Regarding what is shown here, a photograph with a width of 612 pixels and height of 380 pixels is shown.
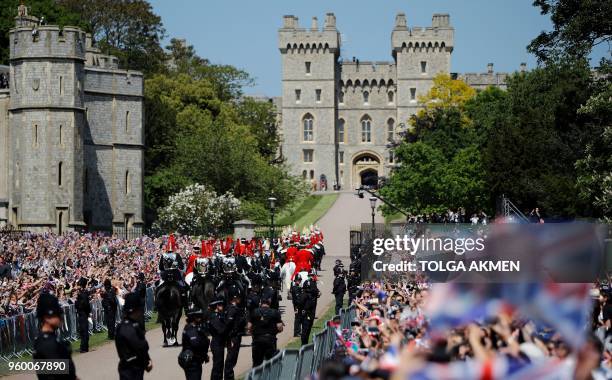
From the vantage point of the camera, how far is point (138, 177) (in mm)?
67438

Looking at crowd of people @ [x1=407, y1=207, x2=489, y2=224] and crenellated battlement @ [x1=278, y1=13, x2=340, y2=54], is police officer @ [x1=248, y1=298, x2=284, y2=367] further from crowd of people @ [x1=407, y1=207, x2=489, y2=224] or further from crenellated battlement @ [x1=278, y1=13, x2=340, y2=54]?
crenellated battlement @ [x1=278, y1=13, x2=340, y2=54]

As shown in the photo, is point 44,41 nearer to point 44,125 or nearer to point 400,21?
point 44,125

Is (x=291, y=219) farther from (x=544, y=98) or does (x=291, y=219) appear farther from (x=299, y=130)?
(x=299, y=130)

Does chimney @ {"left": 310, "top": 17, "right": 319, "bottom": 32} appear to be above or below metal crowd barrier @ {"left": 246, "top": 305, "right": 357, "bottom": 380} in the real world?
above

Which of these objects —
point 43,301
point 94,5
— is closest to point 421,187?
point 94,5

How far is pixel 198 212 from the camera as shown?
6575 cm

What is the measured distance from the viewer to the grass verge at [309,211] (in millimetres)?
77000

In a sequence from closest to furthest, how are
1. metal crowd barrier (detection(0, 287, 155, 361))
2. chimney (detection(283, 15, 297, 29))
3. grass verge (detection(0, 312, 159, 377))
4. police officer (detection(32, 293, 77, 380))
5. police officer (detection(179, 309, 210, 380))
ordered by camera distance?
police officer (detection(32, 293, 77, 380)), police officer (detection(179, 309, 210, 380)), grass verge (detection(0, 312, 159, 377)), metal crowd barrier (detection(0, 287, 155, 361)), chimney (detection(283, 15, 297, 29))

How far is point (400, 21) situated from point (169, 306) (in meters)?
104

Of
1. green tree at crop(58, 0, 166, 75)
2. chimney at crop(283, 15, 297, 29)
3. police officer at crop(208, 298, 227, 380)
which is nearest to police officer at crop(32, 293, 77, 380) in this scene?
police officer at crop(208, 298, 227, 380)

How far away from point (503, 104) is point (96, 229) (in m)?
25.2

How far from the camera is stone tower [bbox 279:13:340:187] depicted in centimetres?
12550

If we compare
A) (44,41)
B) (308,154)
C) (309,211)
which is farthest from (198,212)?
(308,154)

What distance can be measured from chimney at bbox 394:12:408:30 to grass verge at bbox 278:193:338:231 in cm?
2540
